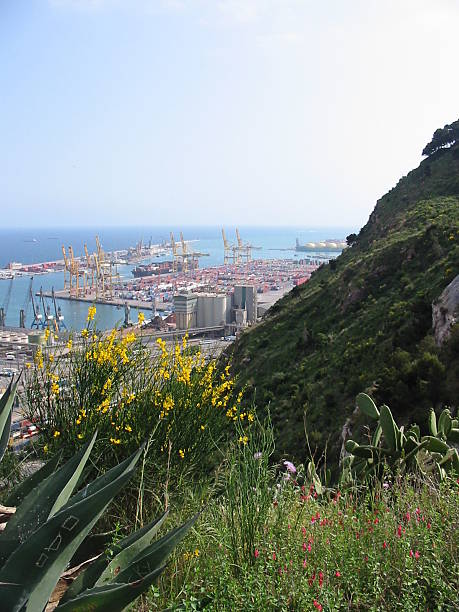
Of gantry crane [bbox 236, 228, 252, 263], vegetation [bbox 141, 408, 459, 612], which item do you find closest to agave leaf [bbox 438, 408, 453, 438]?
vegetation [bbox 141, 408, 459, 612]

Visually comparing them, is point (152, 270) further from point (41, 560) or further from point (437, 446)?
point (41, 560)

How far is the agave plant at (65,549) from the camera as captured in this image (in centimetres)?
118

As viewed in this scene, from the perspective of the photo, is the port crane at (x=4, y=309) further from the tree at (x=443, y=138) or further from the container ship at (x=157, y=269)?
the tree at (x=443, y=138)

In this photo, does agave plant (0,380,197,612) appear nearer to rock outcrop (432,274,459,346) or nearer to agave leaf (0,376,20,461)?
agave leaf (0,376,20,461)

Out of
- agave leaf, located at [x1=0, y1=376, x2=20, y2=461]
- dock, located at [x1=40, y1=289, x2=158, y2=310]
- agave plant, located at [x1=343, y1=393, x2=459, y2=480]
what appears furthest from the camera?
dock, located at [x1=40, y1=289, x2=158, y2=310]

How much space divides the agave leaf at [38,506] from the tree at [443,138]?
34.6 metres

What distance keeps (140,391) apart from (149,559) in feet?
6.19

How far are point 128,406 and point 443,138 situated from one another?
34.0 meters

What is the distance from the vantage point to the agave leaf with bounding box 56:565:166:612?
1.19m

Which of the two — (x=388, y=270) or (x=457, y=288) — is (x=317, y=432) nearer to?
(x=457, y=288)

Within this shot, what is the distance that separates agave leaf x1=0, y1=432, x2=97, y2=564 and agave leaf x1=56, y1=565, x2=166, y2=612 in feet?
0.76

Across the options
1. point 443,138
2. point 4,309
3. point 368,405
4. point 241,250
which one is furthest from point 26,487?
point 241,250

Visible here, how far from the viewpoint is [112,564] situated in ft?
4.84

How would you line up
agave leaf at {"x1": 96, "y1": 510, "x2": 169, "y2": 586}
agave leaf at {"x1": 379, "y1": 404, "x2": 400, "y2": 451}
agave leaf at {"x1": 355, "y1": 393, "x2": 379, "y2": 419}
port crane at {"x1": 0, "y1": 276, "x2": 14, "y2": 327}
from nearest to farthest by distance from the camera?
agave leaf at {"x1": 96, "y1": 510, "x2": 169, "y2": 586} → agave leaf at {"x1": 379, "y1": 404, "x2": 400, "y2": 451} → agave leaf at {"x1": 355, "y1": 393, "x2": 379, "y2": 419} → port crane at {"x1": 0, "y1": 276, "x2": 14, "y2": 327}
